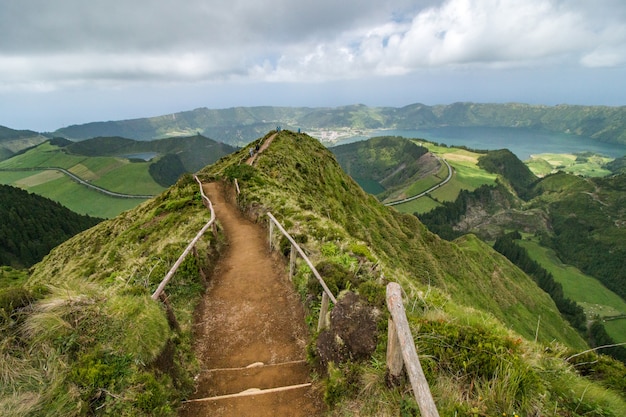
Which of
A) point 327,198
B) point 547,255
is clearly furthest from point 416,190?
point 327,198

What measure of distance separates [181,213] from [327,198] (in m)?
19.6

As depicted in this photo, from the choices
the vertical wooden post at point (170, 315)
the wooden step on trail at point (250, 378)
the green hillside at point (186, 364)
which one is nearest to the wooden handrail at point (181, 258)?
the vertical wooden post at point (170, 315)

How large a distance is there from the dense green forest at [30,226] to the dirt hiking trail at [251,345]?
126556 millimetres

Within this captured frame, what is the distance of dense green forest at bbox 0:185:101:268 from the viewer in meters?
107

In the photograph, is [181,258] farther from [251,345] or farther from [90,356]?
[90,356]

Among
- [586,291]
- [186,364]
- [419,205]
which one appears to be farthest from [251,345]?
[419,205]

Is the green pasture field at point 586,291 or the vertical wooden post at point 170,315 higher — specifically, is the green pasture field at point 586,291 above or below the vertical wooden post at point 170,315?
below

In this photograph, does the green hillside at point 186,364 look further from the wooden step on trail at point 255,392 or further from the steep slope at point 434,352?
the wooden step on trail at point 255,392

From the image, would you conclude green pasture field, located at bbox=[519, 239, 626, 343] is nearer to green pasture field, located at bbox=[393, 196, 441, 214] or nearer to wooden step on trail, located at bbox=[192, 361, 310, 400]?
green pasture field, located at bbox=[393, 196, 441, 214]

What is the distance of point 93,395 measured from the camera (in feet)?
19.9

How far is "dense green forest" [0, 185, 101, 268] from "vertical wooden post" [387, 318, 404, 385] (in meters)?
136

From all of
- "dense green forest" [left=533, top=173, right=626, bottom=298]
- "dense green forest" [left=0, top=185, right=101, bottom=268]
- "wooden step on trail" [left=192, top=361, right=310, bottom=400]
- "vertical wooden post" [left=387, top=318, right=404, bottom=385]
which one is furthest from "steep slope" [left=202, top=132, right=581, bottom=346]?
"dense green forest" [left=533, top=173, right=626, bottom=298]

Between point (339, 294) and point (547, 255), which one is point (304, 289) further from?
point (547, 255)

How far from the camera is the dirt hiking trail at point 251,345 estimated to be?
7.91 metres
